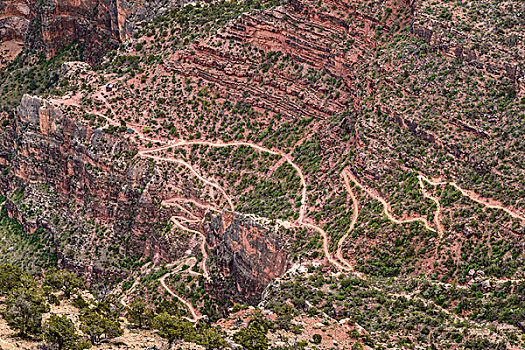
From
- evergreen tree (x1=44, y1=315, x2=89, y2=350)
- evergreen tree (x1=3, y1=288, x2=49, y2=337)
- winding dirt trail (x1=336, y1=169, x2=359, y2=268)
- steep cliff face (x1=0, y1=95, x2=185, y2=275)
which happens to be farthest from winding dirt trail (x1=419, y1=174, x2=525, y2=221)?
evergreen tree (x1=3, y1=288, x2=49, y2=337)

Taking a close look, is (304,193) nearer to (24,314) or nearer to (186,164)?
(186,164)

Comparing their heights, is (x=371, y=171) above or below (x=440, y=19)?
below

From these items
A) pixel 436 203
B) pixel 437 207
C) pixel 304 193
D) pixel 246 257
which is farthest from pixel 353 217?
pixel 246 257

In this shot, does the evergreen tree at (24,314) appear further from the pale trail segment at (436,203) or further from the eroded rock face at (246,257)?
the pale trail segment at (436,203)

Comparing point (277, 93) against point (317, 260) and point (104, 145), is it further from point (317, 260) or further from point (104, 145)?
point (317, 260)

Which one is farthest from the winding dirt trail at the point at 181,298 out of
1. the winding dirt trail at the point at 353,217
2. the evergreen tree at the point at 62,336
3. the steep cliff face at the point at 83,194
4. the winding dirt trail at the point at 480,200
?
the evergreen tree at the point at 62,336

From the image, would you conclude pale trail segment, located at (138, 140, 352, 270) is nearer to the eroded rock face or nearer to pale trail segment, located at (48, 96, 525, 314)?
pale trail segment, located at (48, 96, 525, 314)

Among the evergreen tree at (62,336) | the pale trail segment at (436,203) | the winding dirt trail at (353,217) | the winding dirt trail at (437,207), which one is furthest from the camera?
the winding dirt trail at (353,217)

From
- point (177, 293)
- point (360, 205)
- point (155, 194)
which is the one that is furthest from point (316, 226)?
point (155, 194)
